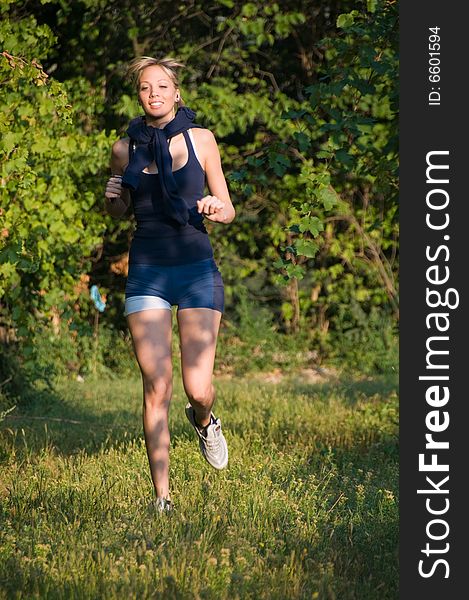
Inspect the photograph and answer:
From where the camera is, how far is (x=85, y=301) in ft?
39.2

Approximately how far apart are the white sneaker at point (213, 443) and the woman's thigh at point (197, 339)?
479 millimetres

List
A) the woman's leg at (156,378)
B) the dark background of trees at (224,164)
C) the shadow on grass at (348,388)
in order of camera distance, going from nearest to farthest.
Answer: the woman's leg at (156,378), the dark background of trees at (224,164), the shadow on grass at (348,388)

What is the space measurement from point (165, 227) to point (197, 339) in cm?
50

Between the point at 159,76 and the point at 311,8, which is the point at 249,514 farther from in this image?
the point at 311,8

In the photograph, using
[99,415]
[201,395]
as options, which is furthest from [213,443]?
[99,415]

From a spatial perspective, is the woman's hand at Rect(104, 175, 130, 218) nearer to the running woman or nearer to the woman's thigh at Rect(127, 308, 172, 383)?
the running woman

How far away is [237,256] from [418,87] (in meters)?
8.30

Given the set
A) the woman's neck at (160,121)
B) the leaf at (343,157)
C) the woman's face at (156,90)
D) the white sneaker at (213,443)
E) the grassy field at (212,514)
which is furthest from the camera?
the leaf at (343,157)

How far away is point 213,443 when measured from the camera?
17.5 ft

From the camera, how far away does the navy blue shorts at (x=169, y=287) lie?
4.82m

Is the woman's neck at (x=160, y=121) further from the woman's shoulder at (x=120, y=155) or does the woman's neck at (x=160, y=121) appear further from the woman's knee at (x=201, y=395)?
the woman's knee at (x=201, y=395)

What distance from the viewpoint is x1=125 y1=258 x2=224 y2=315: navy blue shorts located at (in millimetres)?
4824

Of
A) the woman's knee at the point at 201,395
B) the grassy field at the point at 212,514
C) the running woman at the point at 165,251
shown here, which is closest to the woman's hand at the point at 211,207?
the running woman at the point at 165,251

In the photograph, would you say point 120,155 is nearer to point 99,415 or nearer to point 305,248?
point 305,248
